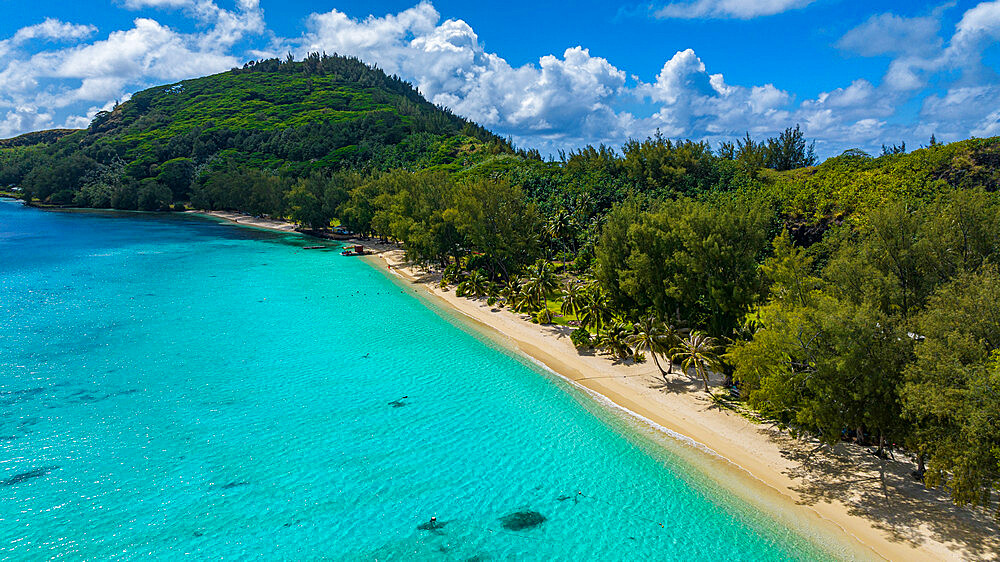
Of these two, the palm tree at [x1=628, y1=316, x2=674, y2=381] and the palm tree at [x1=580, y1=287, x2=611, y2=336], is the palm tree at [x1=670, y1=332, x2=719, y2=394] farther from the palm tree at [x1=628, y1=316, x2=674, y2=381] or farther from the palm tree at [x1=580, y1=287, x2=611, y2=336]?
the palm tree at [x1=580, y1=287, x2=611, y2=336]

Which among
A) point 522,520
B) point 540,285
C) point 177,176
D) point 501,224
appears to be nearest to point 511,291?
point 540,285

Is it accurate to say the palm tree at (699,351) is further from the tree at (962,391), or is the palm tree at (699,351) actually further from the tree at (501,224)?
the tree at (501,224)

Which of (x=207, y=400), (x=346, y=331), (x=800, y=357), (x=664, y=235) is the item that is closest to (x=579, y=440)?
(x=800, y=357)

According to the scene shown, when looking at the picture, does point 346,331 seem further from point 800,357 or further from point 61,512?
point 800,357

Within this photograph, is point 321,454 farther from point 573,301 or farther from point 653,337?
point 573,301

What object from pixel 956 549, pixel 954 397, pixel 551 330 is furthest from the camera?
pixel 551 330

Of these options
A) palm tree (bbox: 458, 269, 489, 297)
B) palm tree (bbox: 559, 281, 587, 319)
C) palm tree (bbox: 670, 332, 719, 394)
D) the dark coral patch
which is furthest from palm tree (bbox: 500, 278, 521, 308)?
the dark coral patch
